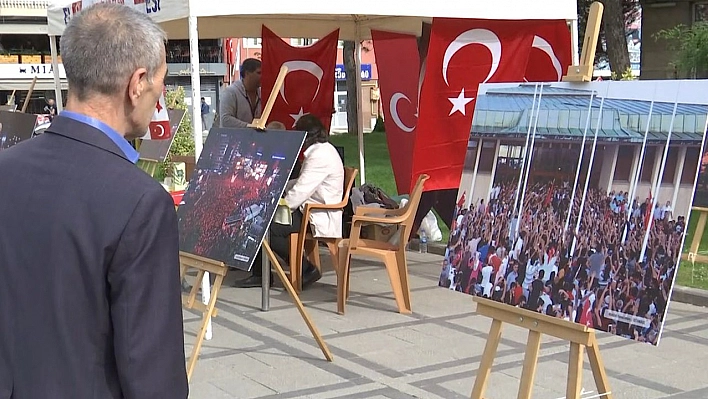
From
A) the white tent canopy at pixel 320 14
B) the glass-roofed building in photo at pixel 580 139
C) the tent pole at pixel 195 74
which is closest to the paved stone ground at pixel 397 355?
the tent pole at pixel 195 74

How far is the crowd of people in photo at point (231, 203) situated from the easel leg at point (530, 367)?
1.62 metres

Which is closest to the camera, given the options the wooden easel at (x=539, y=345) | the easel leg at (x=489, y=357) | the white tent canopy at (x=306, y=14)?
the wooden easel at (x=539, y=345)

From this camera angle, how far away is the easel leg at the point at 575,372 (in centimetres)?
300

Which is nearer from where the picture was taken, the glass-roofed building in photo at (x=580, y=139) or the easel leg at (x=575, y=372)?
the glass-roofed building in photo at (x=580, y=139)

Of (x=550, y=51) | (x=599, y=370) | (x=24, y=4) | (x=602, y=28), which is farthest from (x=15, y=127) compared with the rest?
(x=24, y=4)

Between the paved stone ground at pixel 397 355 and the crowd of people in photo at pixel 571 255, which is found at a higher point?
the crowd of people in photo at pixel 571 255

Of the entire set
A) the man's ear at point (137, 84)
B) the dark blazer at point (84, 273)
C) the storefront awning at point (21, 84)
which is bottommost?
the storefront awning at point (21, 84)

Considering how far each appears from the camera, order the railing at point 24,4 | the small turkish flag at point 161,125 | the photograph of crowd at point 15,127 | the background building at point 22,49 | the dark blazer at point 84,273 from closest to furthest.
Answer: the dark blazer at point 84,273, the small turkish flag at point 161,125, the photograph of crowd at point 15,127, the background building at point 22,49, the railing at point 24,4

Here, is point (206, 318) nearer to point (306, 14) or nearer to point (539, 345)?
point (539, 345)

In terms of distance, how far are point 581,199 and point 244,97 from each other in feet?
18.0

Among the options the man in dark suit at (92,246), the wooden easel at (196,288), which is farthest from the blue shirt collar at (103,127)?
the wooden easel at (196,288)

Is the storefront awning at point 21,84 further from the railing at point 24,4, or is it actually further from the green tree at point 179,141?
the green tree at point 179,141

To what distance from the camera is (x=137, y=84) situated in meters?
1.68

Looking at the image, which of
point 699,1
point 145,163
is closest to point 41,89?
point 699,1
